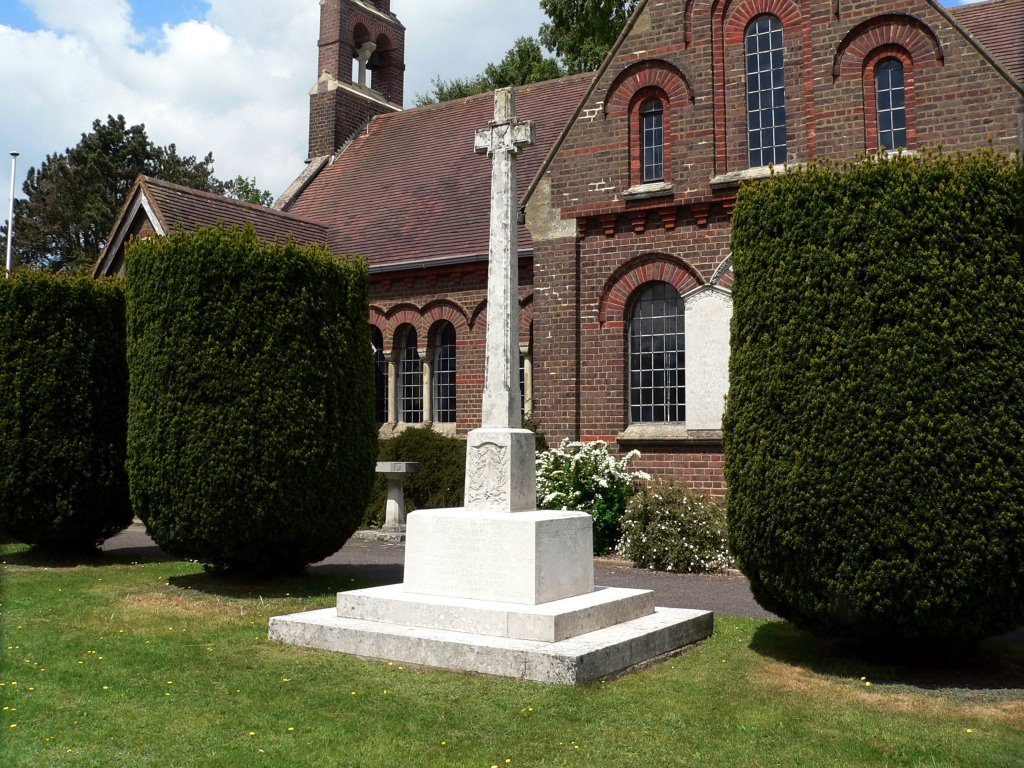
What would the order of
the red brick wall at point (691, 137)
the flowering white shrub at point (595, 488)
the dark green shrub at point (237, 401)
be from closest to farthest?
1. the dark green shrub at point (237, 401)
2. the red brick wall at point (691, 137)
3. the flowering white shrub at point (595, 488)

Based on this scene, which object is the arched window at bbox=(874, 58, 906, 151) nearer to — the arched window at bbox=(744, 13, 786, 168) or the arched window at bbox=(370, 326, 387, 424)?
the arched window at bbox=(744, 13, 786, 168)

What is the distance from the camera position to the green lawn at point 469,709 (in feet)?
16.4

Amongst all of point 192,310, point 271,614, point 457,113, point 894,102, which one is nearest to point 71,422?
point 192,310

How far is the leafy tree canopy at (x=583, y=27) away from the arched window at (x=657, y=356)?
1790 centimetres

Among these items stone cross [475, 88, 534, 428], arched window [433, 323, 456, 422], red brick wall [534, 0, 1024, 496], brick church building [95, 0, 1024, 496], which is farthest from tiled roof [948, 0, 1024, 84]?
arched window [433, 323, 456, 422]

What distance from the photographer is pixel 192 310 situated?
977 centimetres

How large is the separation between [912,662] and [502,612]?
3198 millimetres

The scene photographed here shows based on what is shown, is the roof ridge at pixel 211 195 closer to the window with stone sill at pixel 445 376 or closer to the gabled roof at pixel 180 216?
the gabled roof at pixel 180 216

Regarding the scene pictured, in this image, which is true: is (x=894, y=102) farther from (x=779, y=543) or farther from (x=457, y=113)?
(x=457, y=113)

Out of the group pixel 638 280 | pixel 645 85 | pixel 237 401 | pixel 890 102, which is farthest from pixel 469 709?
pixel 645 85

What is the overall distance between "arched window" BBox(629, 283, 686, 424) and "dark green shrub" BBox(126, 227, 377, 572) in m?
6.15

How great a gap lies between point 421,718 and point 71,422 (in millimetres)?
8441

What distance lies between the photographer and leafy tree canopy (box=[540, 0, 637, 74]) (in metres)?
30.8

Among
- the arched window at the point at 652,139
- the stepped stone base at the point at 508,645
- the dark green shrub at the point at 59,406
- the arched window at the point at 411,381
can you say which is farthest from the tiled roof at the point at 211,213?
the stepped stone base at the point at 508,645
